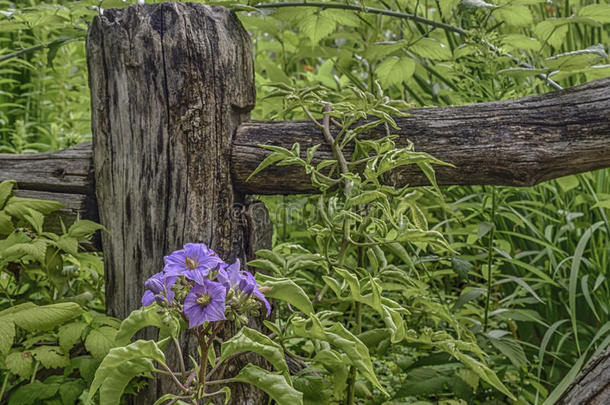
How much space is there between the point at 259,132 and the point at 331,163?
0.25 meters

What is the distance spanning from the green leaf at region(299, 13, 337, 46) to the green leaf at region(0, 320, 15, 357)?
1.10 meters

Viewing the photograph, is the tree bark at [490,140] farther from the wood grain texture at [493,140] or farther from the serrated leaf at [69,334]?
the serrated leaf at [69,334]

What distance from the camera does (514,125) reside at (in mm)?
1526

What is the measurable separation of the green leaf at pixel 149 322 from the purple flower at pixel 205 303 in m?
0.04

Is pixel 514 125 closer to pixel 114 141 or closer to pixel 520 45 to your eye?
pixel 520 45

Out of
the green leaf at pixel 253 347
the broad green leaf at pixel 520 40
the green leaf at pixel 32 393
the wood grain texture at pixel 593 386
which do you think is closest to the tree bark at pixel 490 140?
the broad green leaf at pixel 520 40

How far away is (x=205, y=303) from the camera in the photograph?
101cm

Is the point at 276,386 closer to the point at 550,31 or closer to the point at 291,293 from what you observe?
the point at 291,293

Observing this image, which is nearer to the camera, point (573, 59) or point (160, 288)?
point (160, 288)

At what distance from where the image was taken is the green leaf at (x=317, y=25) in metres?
1.87

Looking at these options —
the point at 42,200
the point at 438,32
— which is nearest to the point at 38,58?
the point at 42,200

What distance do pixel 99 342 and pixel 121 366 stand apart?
0.39 meters

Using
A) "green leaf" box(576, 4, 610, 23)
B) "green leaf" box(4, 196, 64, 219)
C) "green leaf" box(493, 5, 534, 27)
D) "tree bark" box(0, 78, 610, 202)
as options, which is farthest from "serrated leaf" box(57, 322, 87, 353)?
"green leaf" box(576, 4, 610, 23)

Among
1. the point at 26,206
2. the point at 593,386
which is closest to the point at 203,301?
the point at 593,386
